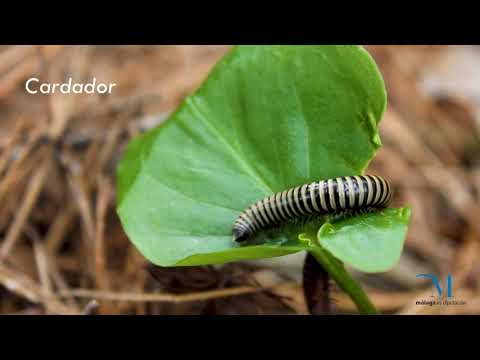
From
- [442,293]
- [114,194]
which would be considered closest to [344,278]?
[442,293]

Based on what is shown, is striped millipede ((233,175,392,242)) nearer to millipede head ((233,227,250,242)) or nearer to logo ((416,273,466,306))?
millipede head ((233,227,250,242))

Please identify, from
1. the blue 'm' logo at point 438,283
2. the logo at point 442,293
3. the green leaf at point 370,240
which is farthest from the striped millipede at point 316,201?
the blue 'm' logo at point 438,283

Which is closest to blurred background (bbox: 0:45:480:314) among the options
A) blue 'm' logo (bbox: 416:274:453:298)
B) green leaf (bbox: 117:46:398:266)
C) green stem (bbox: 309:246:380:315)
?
blue 'm' logo (bbox: 416:274:453:298)

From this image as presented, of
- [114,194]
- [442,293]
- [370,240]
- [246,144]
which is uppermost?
[246,144]

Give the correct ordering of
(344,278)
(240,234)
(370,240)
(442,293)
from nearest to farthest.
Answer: (370,240), (344,278), (240,234), (442,293)

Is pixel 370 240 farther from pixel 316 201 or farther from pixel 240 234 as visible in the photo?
pixel 240 234

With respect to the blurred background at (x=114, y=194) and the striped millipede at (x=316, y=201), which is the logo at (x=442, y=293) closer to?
the blurred background at (x=114, y=194)

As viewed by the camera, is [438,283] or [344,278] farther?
[438,283]
